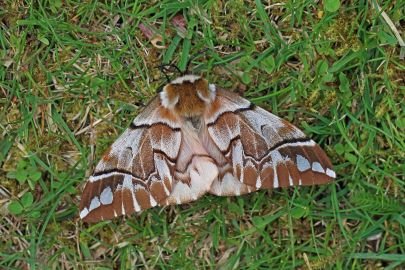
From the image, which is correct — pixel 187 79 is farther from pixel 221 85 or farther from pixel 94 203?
pixel 94 203

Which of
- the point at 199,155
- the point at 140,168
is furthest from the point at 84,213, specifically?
the point at 199,155

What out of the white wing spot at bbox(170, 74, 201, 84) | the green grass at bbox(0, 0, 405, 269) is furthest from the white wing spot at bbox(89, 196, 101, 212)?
the white wing spot at bbox(170, 74, 201, 84)

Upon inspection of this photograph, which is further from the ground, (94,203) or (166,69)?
(166,69)

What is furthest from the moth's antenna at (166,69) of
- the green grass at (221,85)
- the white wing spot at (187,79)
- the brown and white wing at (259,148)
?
the brown and white wing at (259,148)

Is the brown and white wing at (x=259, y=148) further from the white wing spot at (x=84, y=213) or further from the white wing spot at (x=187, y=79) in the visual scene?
the white wing spot at (x=84, y=213)

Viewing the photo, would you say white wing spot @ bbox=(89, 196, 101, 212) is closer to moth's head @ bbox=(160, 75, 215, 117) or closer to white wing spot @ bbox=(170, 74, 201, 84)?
moth's head @ bbox=(160, 75, 215, 117)

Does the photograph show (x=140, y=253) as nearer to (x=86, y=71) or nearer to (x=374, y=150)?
(x=86, y=71)

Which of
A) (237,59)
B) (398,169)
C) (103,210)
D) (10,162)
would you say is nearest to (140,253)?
(103,210)
